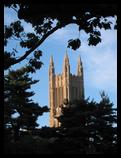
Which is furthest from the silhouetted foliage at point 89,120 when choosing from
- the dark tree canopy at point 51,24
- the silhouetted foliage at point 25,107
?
the dark tree canopy at point 51,24

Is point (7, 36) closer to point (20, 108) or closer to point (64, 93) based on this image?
point (20, 108)

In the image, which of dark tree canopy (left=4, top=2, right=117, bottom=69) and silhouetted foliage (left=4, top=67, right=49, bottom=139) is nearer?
dark tree canopy (left=4, top=2, right=117, bottom=69)

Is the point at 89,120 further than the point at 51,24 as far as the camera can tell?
Yes

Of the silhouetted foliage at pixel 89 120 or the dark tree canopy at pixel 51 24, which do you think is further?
the silhouetted foliage at pixel 89 120

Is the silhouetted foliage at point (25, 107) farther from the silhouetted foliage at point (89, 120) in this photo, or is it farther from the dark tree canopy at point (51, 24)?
the dark tree canopy at point (51, 24)

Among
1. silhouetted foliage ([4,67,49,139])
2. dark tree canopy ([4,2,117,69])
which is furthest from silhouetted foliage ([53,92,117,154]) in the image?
dark tree canopy ([4,2,117,69])

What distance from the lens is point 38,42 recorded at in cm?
591

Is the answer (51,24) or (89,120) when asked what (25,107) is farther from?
(51,24)

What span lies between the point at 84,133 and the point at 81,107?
114 inches

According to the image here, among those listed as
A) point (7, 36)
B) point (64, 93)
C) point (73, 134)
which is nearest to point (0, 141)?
point (7, 36)

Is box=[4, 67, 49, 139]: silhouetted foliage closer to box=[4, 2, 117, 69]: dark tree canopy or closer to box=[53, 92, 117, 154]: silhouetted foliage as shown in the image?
box=[53, 92, 117, 154]: silhouetted foliage

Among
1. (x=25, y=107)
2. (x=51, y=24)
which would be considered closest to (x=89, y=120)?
(x=25, y=107)

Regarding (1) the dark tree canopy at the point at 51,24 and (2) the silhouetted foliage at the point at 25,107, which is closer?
(1) the dark tree canopy at the point at 51,24

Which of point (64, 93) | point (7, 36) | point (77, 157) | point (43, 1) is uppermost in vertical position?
point (64, 93)
